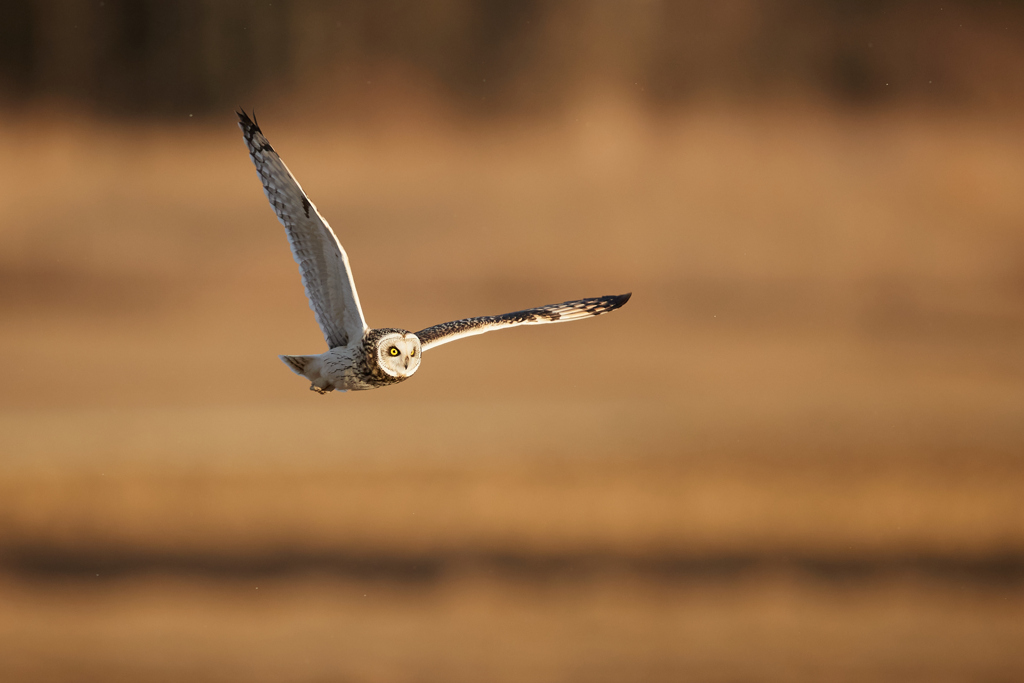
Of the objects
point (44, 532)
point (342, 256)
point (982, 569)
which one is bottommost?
point (982, 569)

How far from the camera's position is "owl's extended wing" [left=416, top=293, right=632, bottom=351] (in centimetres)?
117

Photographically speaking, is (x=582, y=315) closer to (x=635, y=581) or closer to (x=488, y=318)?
(x=488, y=318)

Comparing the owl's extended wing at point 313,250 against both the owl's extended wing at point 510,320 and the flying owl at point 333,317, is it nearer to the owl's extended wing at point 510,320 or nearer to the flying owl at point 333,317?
the flying owl at point 333,317

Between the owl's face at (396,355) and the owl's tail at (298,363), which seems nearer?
the owl's face at (396,355)

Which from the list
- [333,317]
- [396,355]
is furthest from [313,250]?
[396,355]

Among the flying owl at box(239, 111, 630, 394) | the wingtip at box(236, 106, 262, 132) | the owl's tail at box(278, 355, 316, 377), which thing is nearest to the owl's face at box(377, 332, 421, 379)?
the flying owl at box(239, 111, 630, 394)

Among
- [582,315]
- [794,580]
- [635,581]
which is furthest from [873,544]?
[582,315]

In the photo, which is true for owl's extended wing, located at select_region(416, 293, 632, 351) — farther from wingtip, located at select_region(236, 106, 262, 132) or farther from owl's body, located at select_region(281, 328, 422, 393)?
wingtip, located at select_region(236, 106, 262, 132)

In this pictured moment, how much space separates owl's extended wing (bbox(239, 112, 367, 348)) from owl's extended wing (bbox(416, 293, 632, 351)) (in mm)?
108

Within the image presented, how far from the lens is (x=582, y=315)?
1386 millimetres

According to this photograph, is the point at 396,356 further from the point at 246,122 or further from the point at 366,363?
the point at 246,122

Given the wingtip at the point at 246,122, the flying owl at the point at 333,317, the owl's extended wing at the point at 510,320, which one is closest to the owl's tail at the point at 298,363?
the flying owl at the point at 333,317

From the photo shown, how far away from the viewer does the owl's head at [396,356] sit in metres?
1.02

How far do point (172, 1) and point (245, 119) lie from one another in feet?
13.1
